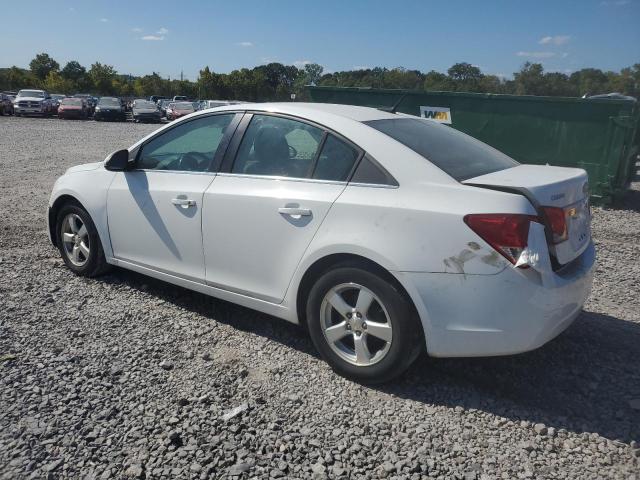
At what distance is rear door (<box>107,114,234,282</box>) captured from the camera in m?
3.95

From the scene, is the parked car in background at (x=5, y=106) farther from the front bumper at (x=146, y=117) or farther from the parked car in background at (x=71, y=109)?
the front bumper at (x=146, y=117)

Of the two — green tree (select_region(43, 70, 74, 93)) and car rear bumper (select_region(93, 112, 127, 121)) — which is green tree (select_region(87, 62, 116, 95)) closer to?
green tree (select_region(43, 70, 74, 93))

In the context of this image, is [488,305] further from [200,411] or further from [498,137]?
[498,137]

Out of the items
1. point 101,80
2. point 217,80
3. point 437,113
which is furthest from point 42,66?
point 437,113

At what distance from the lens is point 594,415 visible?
3.00 metres

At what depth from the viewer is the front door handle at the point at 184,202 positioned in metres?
3.89

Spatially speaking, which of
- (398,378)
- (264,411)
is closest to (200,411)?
(264,411)

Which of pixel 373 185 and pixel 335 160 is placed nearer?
pixel 373 185

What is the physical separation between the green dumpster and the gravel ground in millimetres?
5315

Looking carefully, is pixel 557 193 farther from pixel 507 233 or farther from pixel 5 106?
pixel 5 106

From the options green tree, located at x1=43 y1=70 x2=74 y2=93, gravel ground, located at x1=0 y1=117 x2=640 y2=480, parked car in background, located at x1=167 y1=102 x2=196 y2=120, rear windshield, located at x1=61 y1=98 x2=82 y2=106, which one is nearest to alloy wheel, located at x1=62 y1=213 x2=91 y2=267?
gravel ground, located at x1=0 y1=117 x2=640 y2=480

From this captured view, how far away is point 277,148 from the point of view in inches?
147

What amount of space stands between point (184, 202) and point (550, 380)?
272 cm

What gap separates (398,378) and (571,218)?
138 centimetres
